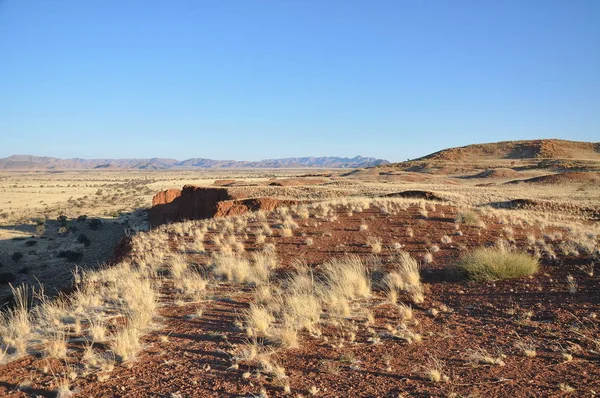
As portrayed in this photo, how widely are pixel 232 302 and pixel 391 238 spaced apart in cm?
637

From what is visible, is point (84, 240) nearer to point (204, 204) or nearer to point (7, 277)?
point (204, 204)

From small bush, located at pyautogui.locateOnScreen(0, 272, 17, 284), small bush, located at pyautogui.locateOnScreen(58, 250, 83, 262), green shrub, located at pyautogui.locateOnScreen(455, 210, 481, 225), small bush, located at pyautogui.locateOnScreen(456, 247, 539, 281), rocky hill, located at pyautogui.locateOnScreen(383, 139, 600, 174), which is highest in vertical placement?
rocky hill, located at pyautogui.locateOnScreen(383, 139, 600, 174)

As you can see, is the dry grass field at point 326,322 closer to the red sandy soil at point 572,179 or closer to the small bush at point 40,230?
the small bush at point 40,230

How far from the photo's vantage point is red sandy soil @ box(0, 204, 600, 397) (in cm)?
484

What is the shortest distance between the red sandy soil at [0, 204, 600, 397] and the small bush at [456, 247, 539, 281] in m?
0.23

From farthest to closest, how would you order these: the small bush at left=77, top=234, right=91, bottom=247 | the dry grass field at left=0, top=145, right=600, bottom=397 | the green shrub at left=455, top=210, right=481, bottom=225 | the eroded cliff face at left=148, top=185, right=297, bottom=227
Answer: the small bush at left=77, top=234, right=91, bottom=247 < the eroded cliff face at left=148, top=185, right=297, bottom=227 < the green shrub at left=455, top=210, right=481, bottom=225 < the dry grass field at left=0, top=145, right=600, bottom=397

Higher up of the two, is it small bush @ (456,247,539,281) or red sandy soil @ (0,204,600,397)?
small bush @ (456,247,539,281)

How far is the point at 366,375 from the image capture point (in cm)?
510

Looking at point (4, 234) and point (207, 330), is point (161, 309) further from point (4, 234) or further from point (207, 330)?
point (4, 234)

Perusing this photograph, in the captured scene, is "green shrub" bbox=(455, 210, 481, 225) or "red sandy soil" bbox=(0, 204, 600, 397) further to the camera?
"green shrub" bbox=(455, 210, 481, 225)

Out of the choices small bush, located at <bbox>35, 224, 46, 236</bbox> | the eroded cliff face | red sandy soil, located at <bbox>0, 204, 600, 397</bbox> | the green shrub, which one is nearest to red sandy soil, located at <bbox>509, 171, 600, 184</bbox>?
the eroded cliff face

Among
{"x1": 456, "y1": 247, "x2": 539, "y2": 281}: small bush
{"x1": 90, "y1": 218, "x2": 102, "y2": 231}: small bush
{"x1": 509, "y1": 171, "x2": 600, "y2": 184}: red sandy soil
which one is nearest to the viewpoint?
{"x1": 456, "y1": 247, "x2": 539, "y2": 281}: small bush

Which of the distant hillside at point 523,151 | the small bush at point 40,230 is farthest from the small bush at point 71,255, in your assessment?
the distant hillside at point 523,151

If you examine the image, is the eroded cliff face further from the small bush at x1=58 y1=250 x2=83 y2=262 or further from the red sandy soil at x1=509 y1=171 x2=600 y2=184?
the red sandy soil at x1=509 y1=171 x2=600 y2=184
